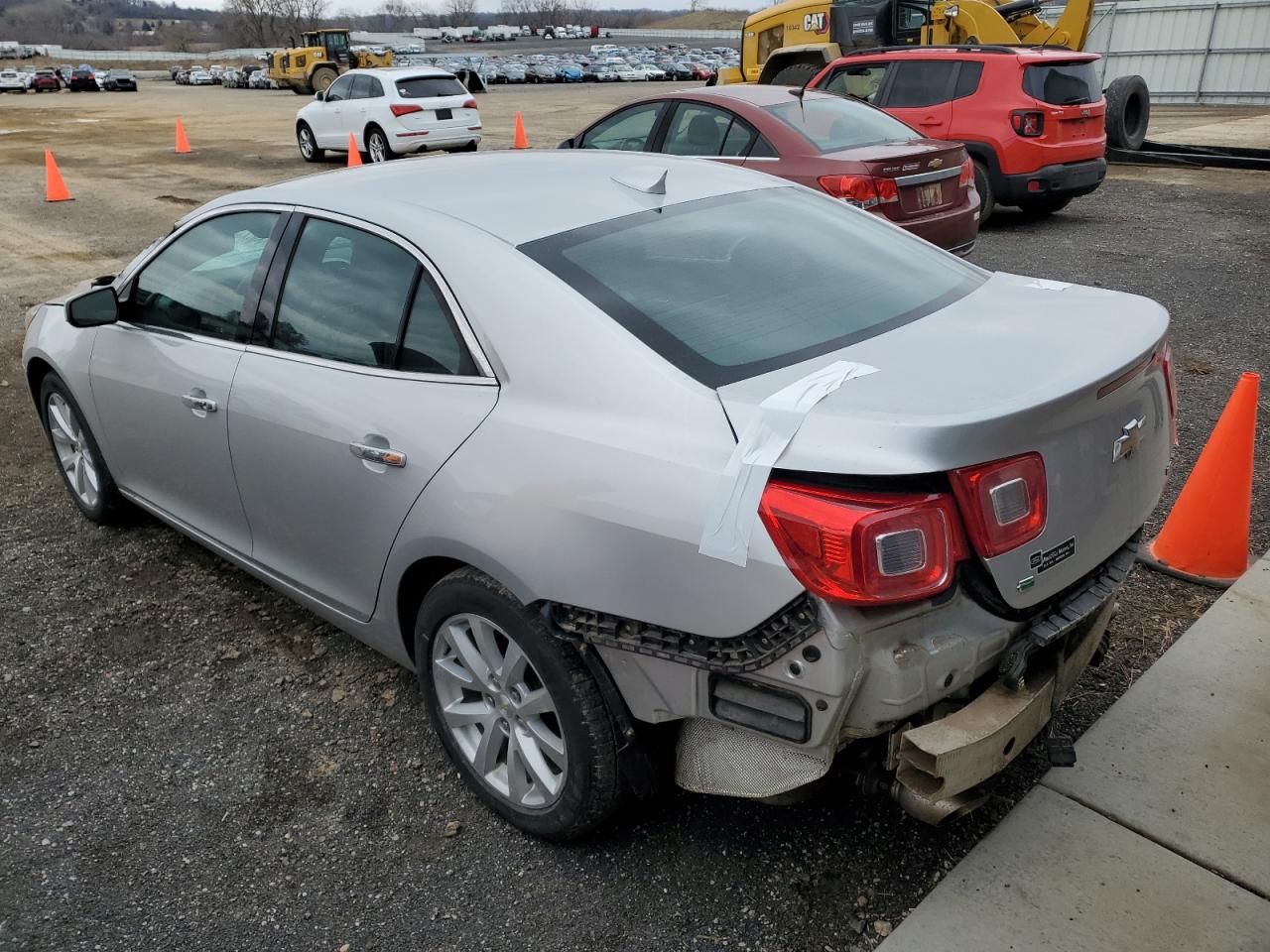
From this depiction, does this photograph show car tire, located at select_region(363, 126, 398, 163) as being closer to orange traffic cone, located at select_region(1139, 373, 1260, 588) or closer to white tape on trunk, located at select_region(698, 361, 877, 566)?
orange traffic cone, located at select_region(1139, 373, 1260, 588)

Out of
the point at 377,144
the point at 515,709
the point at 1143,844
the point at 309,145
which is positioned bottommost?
the point at 309,145

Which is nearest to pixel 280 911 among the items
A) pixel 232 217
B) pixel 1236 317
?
pixel 232 217

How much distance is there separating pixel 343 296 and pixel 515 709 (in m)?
1.31

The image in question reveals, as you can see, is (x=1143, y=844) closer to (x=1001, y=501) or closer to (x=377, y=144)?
(x=1001, y=501)

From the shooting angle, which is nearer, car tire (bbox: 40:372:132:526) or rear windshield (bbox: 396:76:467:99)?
car tire (bbox: 40:372:132:526)

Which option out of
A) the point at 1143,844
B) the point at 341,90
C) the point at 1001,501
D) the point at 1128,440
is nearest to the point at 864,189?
the point at 1128,440

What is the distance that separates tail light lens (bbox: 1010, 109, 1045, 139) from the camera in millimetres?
10203

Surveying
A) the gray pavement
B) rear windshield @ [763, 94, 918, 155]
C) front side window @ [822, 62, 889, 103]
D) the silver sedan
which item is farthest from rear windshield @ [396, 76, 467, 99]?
the gray pavement

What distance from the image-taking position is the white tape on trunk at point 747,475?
2084 millimetres

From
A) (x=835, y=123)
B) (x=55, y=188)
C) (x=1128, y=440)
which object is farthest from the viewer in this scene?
(x=55, y=188)

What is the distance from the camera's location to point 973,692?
2334mm

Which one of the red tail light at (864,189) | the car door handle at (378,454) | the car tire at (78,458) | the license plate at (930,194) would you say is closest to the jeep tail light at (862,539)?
the car door handle at (378,454)

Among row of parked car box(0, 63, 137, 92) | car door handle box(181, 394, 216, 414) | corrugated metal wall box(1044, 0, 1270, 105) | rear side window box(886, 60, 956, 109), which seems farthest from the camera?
row of parked car box(0, 63, 137, 92)

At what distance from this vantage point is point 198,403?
136 inches
